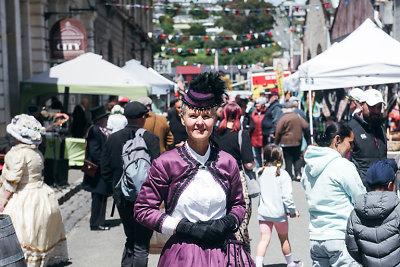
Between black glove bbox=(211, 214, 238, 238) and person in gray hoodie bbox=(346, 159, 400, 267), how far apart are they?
3.80ft

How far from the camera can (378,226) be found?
168 inches

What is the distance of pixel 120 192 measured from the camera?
19.6 ft

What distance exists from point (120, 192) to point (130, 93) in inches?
359

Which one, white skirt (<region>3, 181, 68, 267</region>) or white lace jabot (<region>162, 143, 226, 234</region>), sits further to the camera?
white skirt (<region>3, 181, 68, 267</region>)

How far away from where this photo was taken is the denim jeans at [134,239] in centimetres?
582

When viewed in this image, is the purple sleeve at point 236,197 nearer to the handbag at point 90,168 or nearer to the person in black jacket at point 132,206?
the person in black jacket at point 132,206

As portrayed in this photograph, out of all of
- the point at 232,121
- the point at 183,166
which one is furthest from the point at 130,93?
the point at 183,166

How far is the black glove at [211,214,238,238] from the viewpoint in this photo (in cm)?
341

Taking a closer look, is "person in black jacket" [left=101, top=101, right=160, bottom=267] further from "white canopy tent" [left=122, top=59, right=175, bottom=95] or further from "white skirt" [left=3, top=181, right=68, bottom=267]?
"white canopy tent" [left=122, top=59, right=175, bottom=95]

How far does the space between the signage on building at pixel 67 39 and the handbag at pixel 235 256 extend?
13.9 meters

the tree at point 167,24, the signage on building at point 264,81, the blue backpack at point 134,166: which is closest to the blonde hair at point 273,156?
the blue backpack at point 134,166

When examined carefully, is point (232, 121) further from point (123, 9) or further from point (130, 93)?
point (123, 9)

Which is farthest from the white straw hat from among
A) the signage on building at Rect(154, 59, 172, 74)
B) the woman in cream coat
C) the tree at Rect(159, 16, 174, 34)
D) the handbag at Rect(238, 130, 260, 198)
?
the tree at Rect(159, 16, 174, 34)

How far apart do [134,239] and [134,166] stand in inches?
26.7
